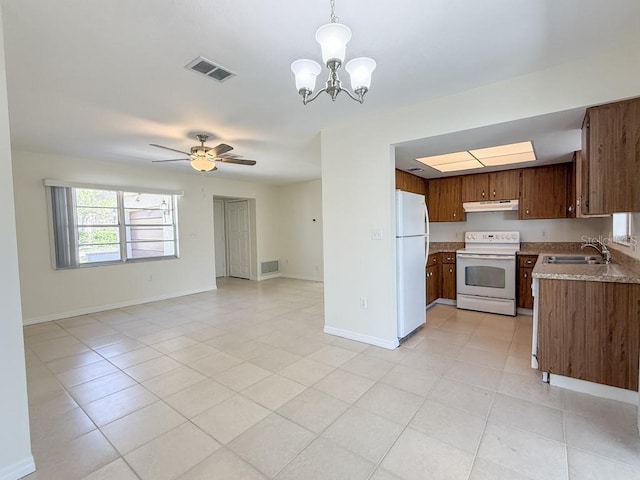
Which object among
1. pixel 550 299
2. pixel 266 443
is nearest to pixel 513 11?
pixel 550 299

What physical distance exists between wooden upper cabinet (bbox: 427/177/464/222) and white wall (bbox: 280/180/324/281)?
286 cm

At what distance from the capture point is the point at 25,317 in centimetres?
441

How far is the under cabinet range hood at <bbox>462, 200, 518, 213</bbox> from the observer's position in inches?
189

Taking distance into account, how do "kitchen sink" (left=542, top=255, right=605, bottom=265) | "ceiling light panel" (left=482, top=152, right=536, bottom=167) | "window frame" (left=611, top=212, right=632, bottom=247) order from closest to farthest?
"window frame" (left=611, top=212, right=632, bottom=247), "kitchen sink" (left=542, top=255, right=605, bottom=265), "ceiling light panel" (left=482, top=152, right=536, bottom=167)

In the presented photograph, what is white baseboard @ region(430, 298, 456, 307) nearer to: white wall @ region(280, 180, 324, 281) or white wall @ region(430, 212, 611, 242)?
white wall @ region(430, 212, 611, 242)

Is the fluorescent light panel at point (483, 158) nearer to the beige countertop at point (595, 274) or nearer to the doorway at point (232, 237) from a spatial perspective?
the beige countertop at point (595, 274)

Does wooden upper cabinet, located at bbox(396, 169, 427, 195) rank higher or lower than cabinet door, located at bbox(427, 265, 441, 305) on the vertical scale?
higher

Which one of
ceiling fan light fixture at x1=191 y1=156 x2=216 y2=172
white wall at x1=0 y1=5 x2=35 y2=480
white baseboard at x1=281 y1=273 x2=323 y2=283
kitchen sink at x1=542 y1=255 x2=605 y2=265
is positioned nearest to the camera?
white wall at x1=0 y1=5 x2=35 y2=480

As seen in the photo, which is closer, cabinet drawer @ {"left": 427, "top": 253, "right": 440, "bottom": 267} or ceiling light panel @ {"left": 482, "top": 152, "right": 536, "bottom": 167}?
ceiling light panel @ {"left": 482, "top": 152, "right": 536, "bottom": 167}

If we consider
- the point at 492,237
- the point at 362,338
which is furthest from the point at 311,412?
the point at 492,237

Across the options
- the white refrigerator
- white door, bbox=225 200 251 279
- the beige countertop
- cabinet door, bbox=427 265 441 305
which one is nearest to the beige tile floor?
the white refrigerator

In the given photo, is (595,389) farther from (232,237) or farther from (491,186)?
(232,237)

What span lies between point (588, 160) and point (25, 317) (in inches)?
272

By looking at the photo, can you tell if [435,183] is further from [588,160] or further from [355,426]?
[355,426]
